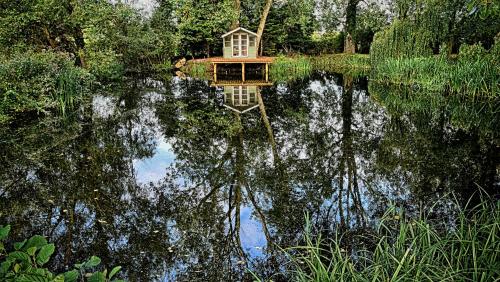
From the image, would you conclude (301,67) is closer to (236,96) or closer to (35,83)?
(236,96)

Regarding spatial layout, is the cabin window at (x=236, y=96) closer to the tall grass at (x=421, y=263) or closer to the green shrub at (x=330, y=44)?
the tall grass at (x=421, y=263)

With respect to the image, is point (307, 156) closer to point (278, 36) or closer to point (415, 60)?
point (415, 60)

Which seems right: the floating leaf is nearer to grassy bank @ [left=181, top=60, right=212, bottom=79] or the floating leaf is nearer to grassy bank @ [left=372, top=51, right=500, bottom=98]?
grassy bank @ [left=372, top=51, right=500, bottom=98]

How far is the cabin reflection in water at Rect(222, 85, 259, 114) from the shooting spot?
1152 cm

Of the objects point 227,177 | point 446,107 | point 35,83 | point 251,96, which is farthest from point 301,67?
point 227,177

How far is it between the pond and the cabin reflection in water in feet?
1.19

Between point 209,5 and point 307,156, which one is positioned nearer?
point 307,156

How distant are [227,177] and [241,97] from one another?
26.0ft

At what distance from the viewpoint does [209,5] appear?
24.1 meters

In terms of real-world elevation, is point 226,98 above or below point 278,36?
below

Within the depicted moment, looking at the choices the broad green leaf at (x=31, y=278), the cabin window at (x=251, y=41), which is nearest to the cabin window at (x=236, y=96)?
the cabin window at (x=251, y=41)

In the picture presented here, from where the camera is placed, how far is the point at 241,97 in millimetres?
13539

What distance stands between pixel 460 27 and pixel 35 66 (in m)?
14.2

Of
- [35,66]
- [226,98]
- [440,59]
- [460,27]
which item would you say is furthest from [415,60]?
[35,66]
